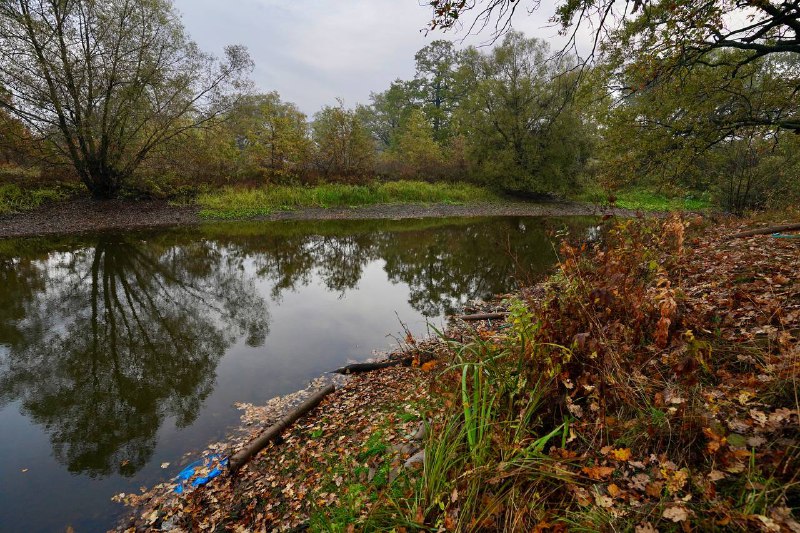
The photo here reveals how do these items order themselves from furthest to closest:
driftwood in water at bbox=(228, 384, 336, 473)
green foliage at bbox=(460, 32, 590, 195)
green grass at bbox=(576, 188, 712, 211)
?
1. green grass at bbox=(576, 188, 712, 211)
2. green foliage at bbox=(460, 32, 590, 195)
3. driftwood in water at bbox=(228, 384, 336, 473)

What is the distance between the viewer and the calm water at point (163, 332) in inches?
167

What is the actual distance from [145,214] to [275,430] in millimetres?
18521

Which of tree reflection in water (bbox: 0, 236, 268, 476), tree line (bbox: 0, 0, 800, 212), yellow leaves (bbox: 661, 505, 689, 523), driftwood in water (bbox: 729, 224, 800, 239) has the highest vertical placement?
tree line (bbox: 0, 0, 800, 212)

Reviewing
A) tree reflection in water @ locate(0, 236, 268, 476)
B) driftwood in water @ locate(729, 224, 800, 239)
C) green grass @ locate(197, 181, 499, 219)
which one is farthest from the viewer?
green grass @ locate(197, 181, 499, 219)

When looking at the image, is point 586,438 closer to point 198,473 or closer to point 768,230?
point 198,473

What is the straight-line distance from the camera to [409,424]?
13.4 ft

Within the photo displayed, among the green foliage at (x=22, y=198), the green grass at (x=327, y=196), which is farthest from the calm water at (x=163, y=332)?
the green grass at (x=327, y=196)

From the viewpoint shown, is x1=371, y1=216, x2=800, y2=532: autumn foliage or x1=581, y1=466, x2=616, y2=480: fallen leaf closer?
x1=371, y1=216, x2=800, y2=532: autumn foliage

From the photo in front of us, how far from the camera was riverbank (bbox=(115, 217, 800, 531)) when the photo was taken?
202cm

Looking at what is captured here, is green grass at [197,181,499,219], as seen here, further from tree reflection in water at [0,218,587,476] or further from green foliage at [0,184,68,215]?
green foliage at [0,184,68,215]

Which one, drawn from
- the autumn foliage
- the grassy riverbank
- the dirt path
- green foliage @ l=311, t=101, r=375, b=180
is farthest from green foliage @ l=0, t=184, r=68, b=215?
the grassy riverbank

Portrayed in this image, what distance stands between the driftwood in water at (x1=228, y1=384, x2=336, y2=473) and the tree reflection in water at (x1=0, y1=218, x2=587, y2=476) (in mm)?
1175

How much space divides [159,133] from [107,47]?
13.3 feet

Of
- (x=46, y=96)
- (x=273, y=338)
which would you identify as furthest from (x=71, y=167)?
(x=273, y=338)
